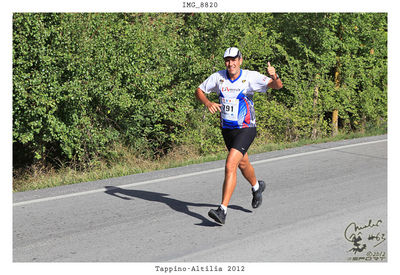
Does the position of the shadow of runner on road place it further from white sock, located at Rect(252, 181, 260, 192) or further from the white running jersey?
the white running jersey

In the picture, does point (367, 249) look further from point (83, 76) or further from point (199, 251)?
point (83, 76)

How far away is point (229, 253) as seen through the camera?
193 inches

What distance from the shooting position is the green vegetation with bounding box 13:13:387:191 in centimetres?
936

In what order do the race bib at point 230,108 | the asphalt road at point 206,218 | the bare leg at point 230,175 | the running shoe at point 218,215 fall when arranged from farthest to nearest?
the race bib at point 230,108, the bare leg at point 230,175, the running shoe at point 218,215, the asphalt road at point 206,218

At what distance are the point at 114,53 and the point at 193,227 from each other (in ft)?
17.1

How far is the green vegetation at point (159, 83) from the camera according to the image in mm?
9359

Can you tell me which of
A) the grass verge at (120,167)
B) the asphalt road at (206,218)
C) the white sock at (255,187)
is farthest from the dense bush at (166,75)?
the white sock at (255,187)

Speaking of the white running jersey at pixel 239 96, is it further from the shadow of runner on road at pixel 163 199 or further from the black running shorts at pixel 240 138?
the shadow of runner on road at pixel 163 199

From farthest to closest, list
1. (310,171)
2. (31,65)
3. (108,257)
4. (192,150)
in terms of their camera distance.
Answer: (192,150), (31,65), (310,171), (108,257)

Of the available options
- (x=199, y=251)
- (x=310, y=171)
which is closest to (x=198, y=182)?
(x=310, y=171)
